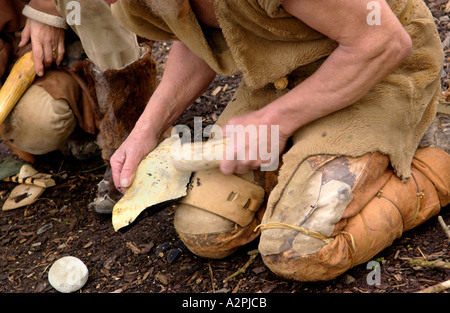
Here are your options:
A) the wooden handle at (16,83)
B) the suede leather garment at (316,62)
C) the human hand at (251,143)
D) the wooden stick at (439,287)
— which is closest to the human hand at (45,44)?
the wooden handle at (16,83)

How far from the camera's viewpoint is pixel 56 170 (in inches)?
123

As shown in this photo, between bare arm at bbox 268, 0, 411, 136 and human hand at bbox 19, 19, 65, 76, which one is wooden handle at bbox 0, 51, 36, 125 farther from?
bare arm at bbox 268, 0, 411, 136

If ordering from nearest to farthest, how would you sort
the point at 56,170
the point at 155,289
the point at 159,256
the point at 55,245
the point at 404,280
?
the point at 404,280 < the point at 155,289 < the point at 159,256 < the point at 55,245 < the point at 56,170

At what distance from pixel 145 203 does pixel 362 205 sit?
81 cm

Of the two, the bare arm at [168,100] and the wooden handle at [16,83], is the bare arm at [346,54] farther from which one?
the wooden handle at [16,83]

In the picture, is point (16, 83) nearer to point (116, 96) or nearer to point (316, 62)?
point (116, 96)

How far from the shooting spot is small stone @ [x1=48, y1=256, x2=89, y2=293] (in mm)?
2195

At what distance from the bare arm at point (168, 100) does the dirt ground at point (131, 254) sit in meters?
0.29

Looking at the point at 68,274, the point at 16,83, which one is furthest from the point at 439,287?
the point at 16,83

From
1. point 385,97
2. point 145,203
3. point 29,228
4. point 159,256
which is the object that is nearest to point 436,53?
point 385,97

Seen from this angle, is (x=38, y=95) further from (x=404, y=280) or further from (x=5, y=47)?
(x=404, y=280)

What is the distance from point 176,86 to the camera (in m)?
2.42

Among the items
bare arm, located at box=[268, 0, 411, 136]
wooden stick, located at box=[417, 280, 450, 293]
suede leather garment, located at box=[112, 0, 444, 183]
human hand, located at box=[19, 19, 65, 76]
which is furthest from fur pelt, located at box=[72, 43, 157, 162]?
wooden stick, located at box=[417, 280, 450, 293]

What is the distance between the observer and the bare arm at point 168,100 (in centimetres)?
227
